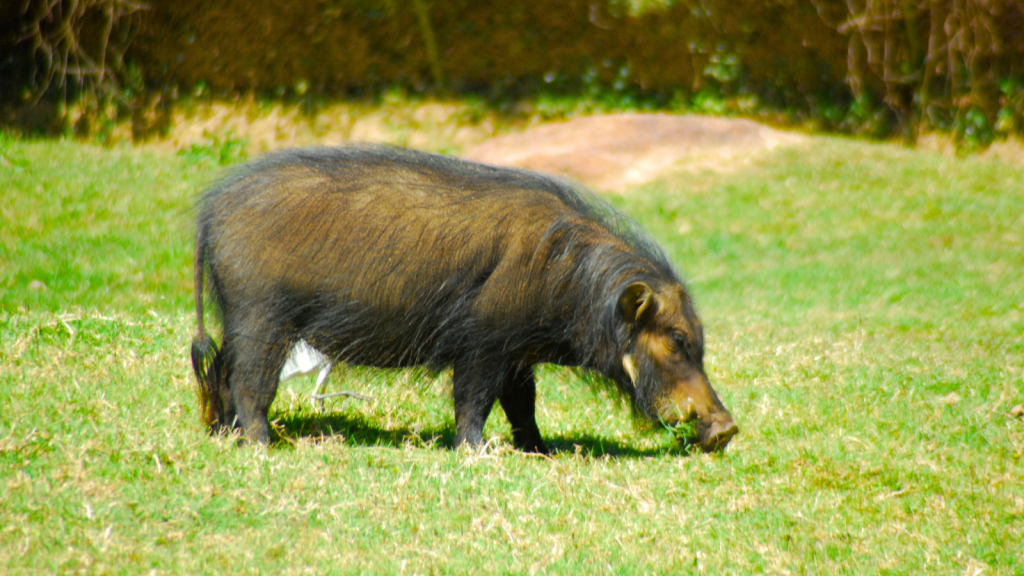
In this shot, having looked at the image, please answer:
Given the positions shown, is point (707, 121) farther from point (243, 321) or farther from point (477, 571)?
point (477, 571)

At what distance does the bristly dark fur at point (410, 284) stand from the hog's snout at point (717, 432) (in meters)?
0.29

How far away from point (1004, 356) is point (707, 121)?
22.2 ft

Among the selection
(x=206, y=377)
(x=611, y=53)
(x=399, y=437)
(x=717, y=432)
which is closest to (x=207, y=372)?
(x=206, y=377)

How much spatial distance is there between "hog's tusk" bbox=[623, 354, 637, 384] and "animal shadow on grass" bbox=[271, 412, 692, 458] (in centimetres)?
34

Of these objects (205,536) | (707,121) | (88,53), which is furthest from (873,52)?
(205,536)

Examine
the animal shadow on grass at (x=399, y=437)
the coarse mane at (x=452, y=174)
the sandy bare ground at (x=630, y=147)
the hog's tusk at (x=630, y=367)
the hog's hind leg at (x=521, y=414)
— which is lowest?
the sandy bare ground at (x=630, y=147)

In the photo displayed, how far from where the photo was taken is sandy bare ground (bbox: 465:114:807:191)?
11805 millimetres

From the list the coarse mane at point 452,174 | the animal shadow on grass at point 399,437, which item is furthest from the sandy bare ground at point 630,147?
the animal shadow on grass at point 399,437

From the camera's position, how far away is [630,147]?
12.3 metres

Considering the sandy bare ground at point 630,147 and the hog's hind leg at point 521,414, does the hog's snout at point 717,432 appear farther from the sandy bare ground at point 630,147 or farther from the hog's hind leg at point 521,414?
the sandy bare ground at point 630,147

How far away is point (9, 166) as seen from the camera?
9617mm

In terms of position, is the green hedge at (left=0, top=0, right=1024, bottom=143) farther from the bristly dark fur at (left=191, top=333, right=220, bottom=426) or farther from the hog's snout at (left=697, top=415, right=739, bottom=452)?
the hog's snout at (left=697, top=415, right=739, bottom=452)

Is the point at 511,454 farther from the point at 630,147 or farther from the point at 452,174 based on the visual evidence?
the point at 630,147

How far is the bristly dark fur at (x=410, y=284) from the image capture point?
4.55 metres
